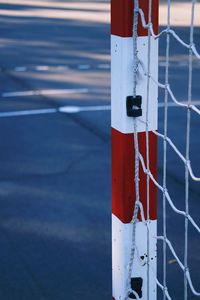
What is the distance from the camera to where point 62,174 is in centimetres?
645

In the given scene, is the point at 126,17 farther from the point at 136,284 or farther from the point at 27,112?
the point at 27,112

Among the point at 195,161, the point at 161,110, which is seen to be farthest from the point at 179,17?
the point at 195,161

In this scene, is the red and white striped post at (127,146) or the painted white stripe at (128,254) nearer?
the red and white striped post at (127,146)

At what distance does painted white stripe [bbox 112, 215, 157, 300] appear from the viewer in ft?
10.0

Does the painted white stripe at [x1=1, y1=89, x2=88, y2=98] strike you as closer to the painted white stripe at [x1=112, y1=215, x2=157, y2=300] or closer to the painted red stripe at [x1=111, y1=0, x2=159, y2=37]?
the painted white stripe at [x1=112, y1=215, x2=157, y2=300]

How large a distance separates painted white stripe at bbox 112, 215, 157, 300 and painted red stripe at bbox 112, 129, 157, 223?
0.05 meters

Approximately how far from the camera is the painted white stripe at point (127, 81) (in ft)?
9.51

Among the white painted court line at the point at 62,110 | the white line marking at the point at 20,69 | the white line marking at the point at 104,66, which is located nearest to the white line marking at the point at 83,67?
the white line marking at the point at 104,66

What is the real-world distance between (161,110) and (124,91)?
19.4 ft

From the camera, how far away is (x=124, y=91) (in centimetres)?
293

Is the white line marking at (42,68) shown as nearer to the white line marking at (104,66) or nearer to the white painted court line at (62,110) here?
the white line marking at (104,66)

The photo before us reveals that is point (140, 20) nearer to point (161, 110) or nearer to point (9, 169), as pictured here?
point (9, 169)

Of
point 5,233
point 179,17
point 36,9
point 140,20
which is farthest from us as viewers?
point 36,9

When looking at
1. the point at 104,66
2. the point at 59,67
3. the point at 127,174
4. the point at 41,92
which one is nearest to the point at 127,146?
the point at 127,174
